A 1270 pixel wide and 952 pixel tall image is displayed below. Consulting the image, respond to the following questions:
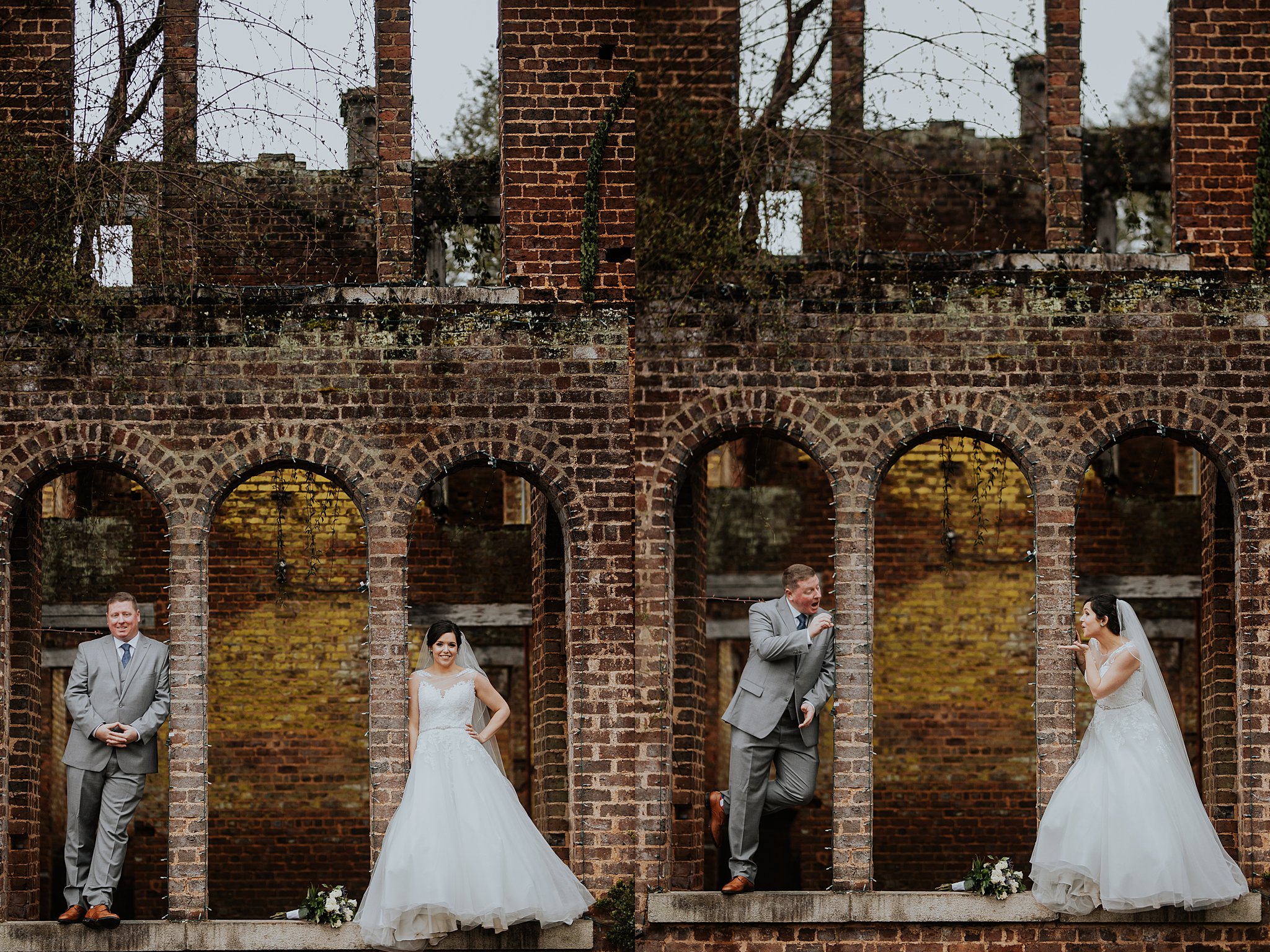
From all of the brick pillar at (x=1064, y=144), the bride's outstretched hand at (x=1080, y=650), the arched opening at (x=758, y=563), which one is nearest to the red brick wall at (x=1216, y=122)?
the brick pillar at (x=1064, y=144)

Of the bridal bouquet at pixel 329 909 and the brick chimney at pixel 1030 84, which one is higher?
the brick chimney at pixel 1030 84

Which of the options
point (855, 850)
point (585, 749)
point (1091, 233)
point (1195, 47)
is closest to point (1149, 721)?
point (855, 850)

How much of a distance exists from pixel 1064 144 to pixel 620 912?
5.64m

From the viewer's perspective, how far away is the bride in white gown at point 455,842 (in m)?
10.5

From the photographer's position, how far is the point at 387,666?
37.6 feet

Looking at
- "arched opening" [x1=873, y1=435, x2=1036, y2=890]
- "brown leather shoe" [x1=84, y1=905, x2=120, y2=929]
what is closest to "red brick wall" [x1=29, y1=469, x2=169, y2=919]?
"brown leather shoe" [x1=84, y1=905, x2=120, y2=929]

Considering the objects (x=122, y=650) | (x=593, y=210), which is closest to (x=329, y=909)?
(x=122, y=650)

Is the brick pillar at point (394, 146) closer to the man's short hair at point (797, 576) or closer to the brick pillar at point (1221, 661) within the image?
the man's short hair at point (797, 576)

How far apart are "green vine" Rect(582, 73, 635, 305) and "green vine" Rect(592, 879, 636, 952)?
366 cm

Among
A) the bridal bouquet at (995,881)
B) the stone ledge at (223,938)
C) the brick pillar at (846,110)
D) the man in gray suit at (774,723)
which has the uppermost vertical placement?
the brick pillar at (846,110)

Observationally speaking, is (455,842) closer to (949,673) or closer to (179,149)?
(179,149)

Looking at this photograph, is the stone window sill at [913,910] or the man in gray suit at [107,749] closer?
the man in gray suit at [107,749]

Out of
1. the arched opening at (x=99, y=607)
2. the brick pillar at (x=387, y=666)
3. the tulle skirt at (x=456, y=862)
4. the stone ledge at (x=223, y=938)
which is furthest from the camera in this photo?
the arched opening at (x=99, y=607)

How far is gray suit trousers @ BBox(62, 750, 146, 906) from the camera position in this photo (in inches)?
430
